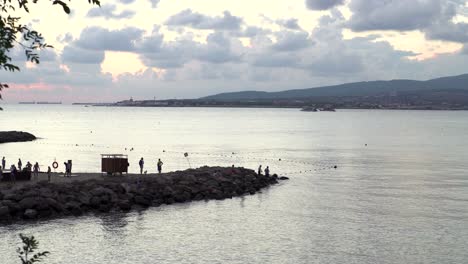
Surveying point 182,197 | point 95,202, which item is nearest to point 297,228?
point 182,197

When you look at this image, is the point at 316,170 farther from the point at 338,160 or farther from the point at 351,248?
the point at 351,248

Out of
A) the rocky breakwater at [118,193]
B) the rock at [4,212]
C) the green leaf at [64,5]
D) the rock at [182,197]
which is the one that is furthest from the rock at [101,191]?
the green leaf at [64,5]

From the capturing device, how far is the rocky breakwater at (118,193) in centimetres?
4303

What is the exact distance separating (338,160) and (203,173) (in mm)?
39232

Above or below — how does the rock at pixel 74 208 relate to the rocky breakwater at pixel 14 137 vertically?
below

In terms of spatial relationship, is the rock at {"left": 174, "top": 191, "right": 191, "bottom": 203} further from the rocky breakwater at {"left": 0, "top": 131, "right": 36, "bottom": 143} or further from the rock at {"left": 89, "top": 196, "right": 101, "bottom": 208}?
the rocky breakwater at {"left": 0, "top": 131, "right": 36, "bottom": 143}

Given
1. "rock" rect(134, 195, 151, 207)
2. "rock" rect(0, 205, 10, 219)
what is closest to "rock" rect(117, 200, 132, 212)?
"rock" rect(134, 195, 151, 207)

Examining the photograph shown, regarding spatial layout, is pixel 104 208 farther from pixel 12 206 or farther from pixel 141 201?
pixel 12 206

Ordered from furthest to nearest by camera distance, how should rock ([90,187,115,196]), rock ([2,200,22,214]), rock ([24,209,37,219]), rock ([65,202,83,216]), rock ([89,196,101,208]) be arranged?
rock ([90,187,115,196]) → rock ([89,196,101,208]) → rock ([65,202,83,216]) → rock ([2,200,22,214]) → rock ([24,209,37,219])

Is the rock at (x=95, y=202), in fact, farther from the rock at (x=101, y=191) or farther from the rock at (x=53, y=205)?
the rock at (x=53, y=205)

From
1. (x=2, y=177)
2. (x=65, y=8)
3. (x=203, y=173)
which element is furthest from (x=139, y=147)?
(x=65, y=8)

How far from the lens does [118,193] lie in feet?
161

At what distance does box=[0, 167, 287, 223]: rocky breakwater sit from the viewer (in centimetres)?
4303

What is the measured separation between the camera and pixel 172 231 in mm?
40656
